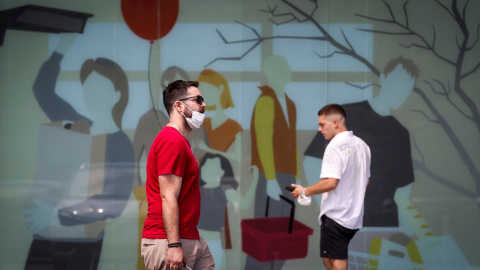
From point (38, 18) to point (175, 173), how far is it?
400 centimetres

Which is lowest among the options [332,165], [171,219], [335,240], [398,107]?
[335,240]

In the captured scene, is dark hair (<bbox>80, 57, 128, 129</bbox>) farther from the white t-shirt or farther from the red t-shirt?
the red t-shirt

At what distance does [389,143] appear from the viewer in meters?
6.13

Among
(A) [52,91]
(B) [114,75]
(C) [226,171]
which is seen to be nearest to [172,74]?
(B) [114,75]

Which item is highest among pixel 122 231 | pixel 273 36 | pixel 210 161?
pixel 273 36

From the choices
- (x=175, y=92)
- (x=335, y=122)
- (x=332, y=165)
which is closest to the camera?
(x=175, y=92)

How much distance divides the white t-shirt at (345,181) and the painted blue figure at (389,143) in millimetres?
1579

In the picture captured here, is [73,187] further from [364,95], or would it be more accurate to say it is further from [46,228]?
[364,95]

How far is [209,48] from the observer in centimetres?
612

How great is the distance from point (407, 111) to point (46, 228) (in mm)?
4478

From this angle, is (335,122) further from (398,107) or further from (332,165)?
(398,107)

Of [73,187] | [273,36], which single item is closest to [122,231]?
[73,187]

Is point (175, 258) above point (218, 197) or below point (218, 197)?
above

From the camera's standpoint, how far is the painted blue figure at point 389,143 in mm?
6121
